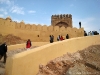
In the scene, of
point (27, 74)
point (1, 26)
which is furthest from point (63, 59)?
point (1, 26)

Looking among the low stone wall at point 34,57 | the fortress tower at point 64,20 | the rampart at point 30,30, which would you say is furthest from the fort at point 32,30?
the low stone wall at point 34,57

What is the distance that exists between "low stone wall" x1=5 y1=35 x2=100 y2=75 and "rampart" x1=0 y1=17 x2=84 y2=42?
42.4ft

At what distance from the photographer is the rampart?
19156 mm

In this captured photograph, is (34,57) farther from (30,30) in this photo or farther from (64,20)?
(64,20)

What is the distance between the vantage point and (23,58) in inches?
186

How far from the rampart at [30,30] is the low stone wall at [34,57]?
12925mm

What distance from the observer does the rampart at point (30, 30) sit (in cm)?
1916

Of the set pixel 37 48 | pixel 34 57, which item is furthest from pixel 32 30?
pixel 34 57

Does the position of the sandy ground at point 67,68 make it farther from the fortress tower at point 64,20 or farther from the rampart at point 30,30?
the fortress tower at point 64,20

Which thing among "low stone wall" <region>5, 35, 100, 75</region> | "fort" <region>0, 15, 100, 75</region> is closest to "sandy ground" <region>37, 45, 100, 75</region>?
"fort" <region>0, 15, 100, 75</region>

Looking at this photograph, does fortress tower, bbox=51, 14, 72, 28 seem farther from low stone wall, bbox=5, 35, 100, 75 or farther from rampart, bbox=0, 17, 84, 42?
low stone wall, bbox=5, 35, 100, 75

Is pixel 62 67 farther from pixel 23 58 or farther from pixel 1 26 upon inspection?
pixel 1 26

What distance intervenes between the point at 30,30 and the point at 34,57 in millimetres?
16181

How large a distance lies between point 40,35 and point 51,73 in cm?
1644
